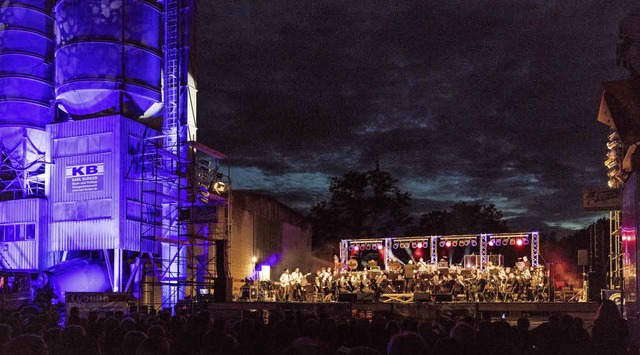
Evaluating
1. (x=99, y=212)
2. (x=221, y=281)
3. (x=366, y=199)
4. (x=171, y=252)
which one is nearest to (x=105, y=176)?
(x=99, y=212)

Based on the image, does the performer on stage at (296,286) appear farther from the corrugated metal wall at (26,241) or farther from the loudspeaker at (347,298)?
the corrugated metal wall at (26,241)

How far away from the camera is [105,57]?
38.8 metres

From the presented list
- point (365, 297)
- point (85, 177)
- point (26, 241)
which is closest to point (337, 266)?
point (365, 297)

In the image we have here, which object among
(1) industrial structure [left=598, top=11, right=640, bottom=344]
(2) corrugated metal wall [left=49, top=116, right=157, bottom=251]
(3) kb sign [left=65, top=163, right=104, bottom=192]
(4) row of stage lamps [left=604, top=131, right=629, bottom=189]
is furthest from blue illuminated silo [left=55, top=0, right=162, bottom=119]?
(1) industrial structure [left=598, top=11, right=640, bottom=344]

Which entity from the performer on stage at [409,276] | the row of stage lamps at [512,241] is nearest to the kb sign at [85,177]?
the performer on stage at [409,276]

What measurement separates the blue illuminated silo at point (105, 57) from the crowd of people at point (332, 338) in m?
27.4

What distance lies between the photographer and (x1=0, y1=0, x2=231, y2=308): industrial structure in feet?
122

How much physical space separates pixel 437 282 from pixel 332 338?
2546 centimetres

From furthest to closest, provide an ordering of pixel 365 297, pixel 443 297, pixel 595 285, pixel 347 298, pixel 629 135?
1. pixel 365 297
2. pixel 595 285
3. pixel 347 298
4. pixel 443 297
5. pixel 629 135

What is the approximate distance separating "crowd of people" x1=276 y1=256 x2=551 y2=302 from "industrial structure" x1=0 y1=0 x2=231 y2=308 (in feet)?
20.0

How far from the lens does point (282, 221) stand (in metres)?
52.0

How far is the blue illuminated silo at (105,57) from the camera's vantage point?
3878 centimetres

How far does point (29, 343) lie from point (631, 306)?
368 inches

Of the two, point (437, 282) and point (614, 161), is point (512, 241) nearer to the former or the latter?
point (437, 282)
